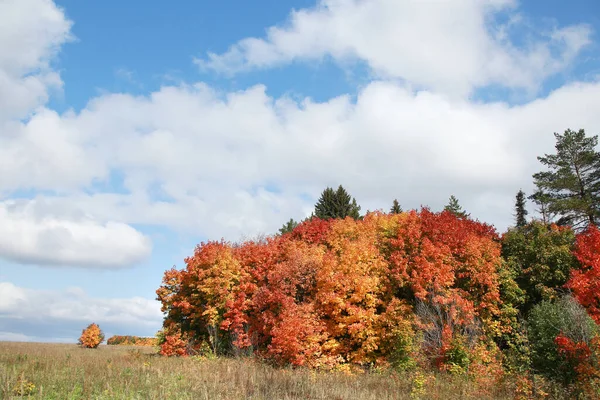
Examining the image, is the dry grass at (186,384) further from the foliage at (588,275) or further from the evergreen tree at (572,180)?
the evergreen tree at (572,180)

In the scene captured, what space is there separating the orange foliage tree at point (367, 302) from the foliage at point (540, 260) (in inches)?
86.3

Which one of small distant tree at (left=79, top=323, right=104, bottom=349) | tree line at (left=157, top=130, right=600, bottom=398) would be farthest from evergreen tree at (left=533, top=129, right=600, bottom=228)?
small distant tree at (left=79, top=323, right=104, bottom=349)

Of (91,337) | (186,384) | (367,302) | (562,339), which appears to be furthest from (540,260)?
(91,337)

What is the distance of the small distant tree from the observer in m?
53.7

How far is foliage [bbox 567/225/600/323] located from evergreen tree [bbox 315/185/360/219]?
126ft

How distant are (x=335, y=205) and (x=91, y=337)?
36797 mm

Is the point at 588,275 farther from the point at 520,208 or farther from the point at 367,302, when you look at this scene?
the point at 520,208

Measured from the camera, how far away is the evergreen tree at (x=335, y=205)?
6619cm

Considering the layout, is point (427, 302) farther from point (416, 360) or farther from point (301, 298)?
point (301, 298)

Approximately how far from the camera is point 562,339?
19.0 m

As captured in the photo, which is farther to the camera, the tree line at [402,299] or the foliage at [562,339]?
the tree line at [402,299]

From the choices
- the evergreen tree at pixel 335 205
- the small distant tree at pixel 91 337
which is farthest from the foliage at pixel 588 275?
the small distant tree at pixel 91 337

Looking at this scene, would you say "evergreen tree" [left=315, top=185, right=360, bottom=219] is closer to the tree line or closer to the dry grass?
the tree line

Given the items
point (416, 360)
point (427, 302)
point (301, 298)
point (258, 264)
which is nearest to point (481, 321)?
point (427, 302)
